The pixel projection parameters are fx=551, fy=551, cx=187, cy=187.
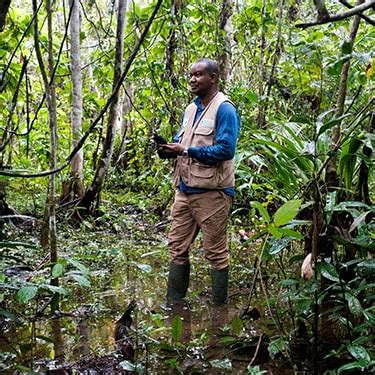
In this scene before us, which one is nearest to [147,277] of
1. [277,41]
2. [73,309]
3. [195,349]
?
[73,309]

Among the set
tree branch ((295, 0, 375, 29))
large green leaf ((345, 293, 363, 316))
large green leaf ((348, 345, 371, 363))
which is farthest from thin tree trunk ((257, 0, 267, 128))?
tree branch ((295, 0, 375, 29))

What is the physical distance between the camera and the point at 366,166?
3.09 m

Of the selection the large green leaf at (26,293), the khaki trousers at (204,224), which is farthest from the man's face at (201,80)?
the large green leaf at (26,293)

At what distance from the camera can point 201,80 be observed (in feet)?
13.4

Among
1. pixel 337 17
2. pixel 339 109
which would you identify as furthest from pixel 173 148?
pixel 337 17

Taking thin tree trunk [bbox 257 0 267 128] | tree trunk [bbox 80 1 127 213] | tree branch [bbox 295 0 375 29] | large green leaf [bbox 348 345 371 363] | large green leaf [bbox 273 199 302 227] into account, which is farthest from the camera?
thin tree trunk [bbox 257 0 267 128]

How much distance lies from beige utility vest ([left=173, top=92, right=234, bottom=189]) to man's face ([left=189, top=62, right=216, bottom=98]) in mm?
95

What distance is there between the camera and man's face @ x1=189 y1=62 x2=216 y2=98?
13.4 ft

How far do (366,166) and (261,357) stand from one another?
47.2 inches

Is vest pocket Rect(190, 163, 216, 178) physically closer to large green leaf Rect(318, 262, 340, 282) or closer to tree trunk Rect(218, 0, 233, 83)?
large green leaf Rect(318, 262, 340, 282)

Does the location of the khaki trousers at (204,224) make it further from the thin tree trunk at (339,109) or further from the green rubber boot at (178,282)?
the thin tree trunk at (339,109)

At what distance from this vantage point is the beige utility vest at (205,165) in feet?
13.2

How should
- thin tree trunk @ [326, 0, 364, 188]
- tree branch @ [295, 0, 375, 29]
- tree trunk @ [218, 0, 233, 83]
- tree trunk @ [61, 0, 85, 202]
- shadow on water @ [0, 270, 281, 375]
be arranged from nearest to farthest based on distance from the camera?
tree branch @ [295, 0, 375, 29], shadow on water @ [0, 270, 281, 375], thin tree trunk @ [326, 0, 364, 188], tree trunk @ [61, 0, 85, 202], tree trunk @ [218, 0, 233, 83]

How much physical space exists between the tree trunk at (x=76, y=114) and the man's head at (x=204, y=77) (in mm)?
2808
